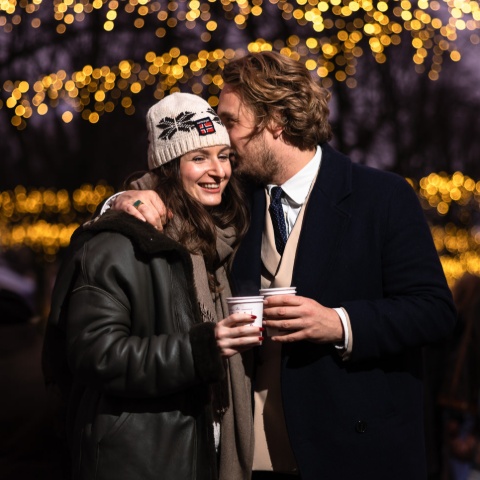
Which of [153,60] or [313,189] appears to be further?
[153,60]

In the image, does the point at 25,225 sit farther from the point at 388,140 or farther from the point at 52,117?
the point at 388,140

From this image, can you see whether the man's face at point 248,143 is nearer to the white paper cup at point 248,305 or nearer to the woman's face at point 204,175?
the woman's face at point 204,175

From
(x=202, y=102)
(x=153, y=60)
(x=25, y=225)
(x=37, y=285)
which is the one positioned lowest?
(x=37, y=285)

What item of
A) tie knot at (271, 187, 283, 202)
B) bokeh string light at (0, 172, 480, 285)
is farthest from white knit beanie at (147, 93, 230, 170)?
bokeh string light at (0, 172, 480, 285)

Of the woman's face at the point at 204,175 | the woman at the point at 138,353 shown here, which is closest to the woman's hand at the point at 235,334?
the woman at the point at 138,353

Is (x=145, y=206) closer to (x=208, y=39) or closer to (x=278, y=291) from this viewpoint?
(x=278, y=291)

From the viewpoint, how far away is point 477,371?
638cm

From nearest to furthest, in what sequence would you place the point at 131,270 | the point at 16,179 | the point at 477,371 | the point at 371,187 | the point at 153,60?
the point at 131,270
the point at 371,187
the point at 477,371
the point at 153,60
the point at 16,179

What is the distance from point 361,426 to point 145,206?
1.24 meters

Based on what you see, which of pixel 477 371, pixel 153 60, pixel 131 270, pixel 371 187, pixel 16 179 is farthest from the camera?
pixel 16 179

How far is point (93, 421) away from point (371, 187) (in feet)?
4.98

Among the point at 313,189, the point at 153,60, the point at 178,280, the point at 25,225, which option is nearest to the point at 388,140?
the point at 153,60

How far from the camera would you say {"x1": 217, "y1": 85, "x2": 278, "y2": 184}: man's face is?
4.14m

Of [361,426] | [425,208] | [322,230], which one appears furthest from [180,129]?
[425,208]
